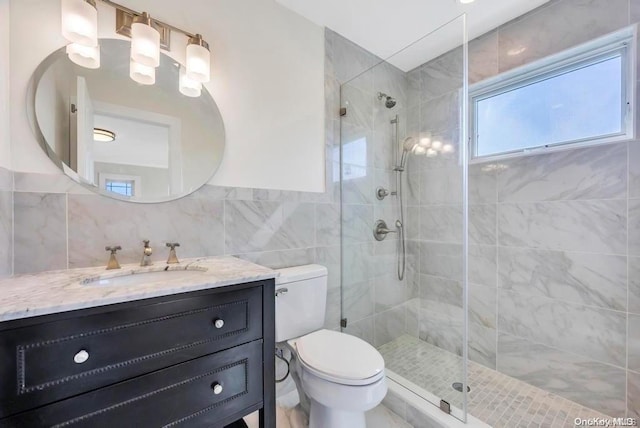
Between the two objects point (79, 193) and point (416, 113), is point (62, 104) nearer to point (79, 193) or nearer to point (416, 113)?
point (79, 193)

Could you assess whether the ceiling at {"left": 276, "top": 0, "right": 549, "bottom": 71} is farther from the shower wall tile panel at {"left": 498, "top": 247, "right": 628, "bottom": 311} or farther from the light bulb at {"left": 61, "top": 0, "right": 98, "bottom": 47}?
the shower wall tile panel at {"left": 498, "top": 247, "right": 628, "bottom": 311}

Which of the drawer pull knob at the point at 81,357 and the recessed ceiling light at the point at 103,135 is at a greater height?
the recessed ceiling light at the point at 103,135

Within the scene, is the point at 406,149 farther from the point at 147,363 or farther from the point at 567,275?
the point at 147,363

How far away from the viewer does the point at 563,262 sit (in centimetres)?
166

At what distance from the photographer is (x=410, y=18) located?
5.90ft

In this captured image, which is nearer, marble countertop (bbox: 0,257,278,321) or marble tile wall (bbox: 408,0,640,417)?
marble countertop (bbox: 0,257,278,321)

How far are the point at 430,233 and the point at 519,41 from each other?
1476 mm

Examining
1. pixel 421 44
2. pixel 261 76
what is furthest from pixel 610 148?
pixel 261 76

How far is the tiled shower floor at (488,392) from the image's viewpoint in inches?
57.7

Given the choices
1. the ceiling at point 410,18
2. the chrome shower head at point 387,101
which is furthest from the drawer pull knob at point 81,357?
the chrome shower head at point 387,101

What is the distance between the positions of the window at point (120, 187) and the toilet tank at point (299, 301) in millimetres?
819

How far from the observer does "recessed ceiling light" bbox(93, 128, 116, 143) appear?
115 centimetres

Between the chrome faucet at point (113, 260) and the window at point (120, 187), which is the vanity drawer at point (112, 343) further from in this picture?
the window at point (120, 187)

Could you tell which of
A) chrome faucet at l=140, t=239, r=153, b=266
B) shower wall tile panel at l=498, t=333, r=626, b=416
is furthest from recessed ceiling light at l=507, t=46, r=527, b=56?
chrome faucet at l=140, t=239, r=153, b=266
